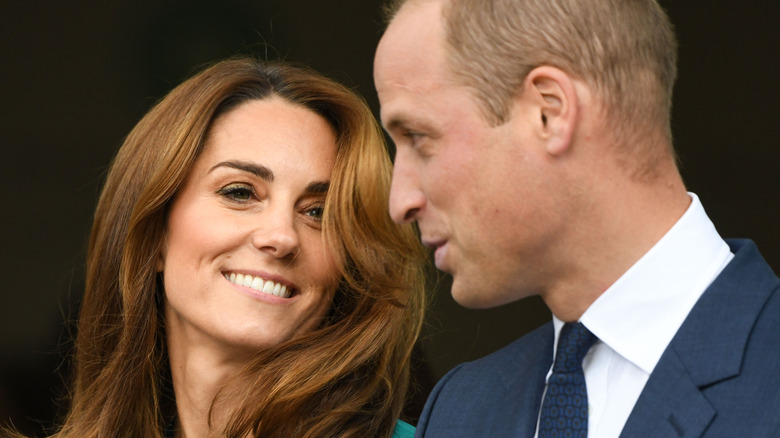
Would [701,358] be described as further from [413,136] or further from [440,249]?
[413,136]

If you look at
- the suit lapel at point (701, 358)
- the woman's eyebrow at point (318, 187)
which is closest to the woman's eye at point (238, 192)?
the woman's eyebrow at point (318, 187)

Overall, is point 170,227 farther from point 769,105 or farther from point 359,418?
point 769,105

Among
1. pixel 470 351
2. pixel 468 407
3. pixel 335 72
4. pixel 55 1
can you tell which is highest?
pixel 55 1

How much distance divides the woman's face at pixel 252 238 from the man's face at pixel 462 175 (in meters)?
0.71

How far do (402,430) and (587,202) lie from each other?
108 centimetres

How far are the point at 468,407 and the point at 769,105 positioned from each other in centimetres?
226

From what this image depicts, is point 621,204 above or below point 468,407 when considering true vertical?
above

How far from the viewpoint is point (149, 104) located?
4.20 m

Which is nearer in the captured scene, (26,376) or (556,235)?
(556,235)

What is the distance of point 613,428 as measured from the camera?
5.81ft

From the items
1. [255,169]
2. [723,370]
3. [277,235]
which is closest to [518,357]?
[723,370]

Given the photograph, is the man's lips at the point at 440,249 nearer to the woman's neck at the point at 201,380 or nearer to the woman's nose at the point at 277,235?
the woman's nose at the point at 277,235

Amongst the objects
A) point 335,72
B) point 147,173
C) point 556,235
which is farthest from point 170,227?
point 335,72

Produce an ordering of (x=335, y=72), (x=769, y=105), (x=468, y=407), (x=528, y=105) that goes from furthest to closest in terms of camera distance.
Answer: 1. (x=335, y=72)
2. (x=769, y=105)
3. (x=468, y=407)
4. (x=528, y=105)
